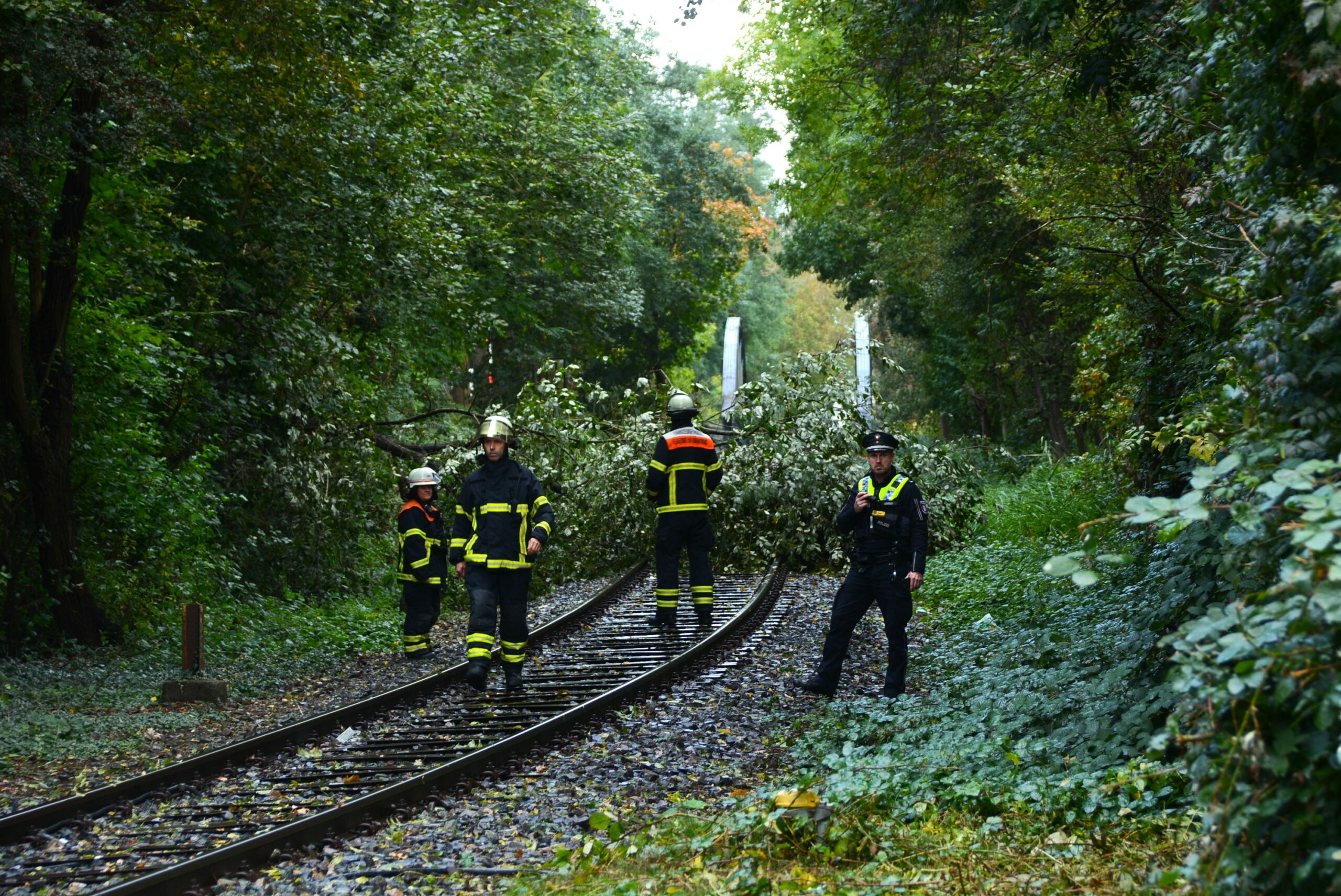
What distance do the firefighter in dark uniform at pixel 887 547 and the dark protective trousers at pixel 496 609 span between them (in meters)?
2.50

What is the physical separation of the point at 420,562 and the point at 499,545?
2.67 m

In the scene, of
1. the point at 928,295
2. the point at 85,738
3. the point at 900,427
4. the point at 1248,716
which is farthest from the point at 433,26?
the point at 1248,716

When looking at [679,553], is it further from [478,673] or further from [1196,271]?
[1196,271]

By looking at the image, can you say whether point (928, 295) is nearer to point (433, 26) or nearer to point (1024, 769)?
point (433, 26)

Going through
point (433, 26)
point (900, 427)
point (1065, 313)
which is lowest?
point (900, 427)

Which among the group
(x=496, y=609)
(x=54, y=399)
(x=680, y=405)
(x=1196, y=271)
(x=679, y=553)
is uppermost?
(x=1196, y=271)

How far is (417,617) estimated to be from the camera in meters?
12.0

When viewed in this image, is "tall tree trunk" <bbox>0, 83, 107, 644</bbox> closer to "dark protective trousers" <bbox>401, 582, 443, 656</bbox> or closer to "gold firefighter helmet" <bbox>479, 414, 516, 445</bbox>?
"dark protective trousers" <bbox>401, 582, 443, 656</bbox>

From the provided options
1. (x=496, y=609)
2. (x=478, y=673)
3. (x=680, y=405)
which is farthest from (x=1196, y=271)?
(x=478, y=673)

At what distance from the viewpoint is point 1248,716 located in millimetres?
3178

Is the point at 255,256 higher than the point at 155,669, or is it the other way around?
the point at 255,256

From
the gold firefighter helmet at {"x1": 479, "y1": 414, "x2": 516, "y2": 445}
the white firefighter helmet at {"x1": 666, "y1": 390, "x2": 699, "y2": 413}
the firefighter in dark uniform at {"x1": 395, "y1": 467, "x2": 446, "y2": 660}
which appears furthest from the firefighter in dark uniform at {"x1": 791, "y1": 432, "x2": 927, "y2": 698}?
→ the firefighter in dark uniform at {"x1": 395, "y1": 467, "x2": 446, "y2": 660}

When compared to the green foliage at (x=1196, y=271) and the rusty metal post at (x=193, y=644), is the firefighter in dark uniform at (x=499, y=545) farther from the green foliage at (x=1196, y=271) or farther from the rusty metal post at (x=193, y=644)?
the green foliage at (x=1196, y=271)

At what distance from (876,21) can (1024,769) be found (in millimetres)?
14397
